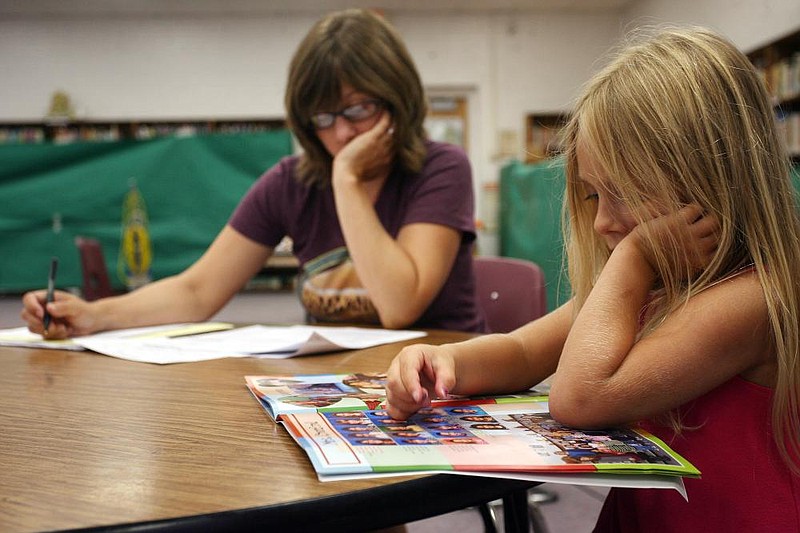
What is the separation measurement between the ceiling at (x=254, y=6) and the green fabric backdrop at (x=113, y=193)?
1856 mm

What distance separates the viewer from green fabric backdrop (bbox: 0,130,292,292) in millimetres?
7020

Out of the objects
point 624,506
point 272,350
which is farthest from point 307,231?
point 624,506

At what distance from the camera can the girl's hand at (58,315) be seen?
1323 mm

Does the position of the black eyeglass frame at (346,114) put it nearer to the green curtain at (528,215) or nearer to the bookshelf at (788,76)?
the green curtain at (528,215)

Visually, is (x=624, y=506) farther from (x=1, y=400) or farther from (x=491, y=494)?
(x=1, y=400)

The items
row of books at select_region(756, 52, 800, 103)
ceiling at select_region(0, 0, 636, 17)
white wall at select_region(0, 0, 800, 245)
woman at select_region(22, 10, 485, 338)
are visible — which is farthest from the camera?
white wall at select_region(0, 0, 800, 245)

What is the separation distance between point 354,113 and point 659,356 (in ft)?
3.52

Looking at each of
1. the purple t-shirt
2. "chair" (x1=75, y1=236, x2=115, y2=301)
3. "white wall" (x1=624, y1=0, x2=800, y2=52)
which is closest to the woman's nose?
the purple t-shirt

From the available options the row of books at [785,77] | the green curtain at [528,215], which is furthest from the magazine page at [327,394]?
the row of books at [785,77]

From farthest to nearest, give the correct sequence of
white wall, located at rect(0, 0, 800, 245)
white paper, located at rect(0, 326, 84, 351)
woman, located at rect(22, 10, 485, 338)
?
white wall, located at rect(0, 0, 800, 245), woman, located at rect(22, 10, 485, 338), white paper, located at rect(0, 326, 84, 351)

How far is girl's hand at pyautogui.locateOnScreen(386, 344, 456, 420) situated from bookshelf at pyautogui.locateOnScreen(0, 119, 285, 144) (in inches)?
322

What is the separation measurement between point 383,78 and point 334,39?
133 millimetres

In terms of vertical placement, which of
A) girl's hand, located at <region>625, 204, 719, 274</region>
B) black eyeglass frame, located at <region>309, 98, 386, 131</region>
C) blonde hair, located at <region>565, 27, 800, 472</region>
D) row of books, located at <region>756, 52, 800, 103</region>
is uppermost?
row of books, located at <region>756, 52, 800, 103</region>

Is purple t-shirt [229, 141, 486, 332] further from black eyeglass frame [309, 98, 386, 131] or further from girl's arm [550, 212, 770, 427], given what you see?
girl's arm [550, 212, 770, 427]
